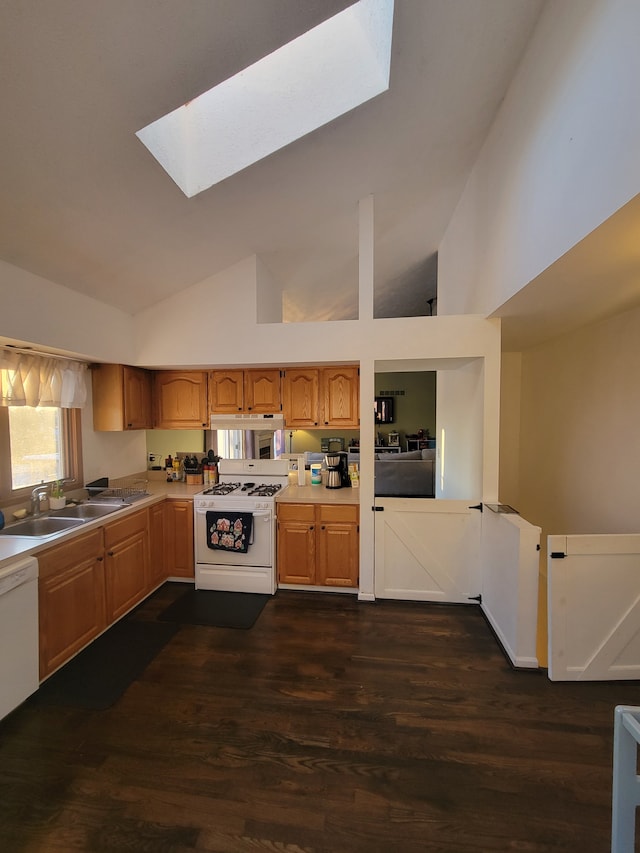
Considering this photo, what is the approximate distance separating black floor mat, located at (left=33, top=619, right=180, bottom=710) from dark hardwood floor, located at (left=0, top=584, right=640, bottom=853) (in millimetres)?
82

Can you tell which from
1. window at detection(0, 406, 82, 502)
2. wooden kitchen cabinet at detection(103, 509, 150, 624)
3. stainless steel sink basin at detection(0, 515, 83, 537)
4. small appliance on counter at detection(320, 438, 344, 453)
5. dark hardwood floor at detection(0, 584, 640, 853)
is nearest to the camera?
dark hardwood floor at detection(0, 584, 640, 853)

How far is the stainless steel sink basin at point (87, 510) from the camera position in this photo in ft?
8.55

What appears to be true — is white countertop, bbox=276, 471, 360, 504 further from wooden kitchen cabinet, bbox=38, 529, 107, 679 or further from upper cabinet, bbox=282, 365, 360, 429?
wooden kitchen cabinet, bbox=38, 529, 107, 679

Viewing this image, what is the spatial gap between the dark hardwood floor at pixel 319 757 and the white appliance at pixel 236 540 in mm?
713

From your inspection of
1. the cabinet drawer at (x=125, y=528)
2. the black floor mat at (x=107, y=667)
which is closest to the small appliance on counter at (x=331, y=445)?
the cabinet drawer at (x=125, y=528)

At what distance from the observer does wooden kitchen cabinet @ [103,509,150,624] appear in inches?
99.1

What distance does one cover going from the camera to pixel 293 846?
1.27 meters

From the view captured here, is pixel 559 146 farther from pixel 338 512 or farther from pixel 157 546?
pixel 157 546

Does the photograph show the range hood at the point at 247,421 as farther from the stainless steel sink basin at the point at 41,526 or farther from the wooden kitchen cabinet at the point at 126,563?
the stainless steel sink basin at the point at 41,526

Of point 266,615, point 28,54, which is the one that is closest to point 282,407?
point 266,615

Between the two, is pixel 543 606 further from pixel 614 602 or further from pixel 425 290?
pixel 425 290

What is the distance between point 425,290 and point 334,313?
1.61 metres

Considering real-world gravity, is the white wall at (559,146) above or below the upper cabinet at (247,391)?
above

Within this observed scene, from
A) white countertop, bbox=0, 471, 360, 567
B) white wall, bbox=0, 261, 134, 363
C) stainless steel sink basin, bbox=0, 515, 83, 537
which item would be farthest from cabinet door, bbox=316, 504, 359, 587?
white wall, bbox=0, 261, 134, 363
